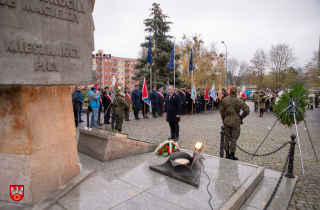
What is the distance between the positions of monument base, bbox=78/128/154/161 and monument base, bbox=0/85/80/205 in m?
1.50

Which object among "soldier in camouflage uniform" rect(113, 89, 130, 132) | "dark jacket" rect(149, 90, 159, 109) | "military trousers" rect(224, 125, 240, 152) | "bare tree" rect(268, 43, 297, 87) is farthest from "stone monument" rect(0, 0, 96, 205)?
"bare tree" rect(268, 43, 297, 87)

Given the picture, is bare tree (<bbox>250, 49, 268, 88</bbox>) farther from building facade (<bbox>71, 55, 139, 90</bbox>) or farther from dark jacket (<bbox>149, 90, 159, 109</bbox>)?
building facade (<bbox>71, 55, 139, 90</bbox>)

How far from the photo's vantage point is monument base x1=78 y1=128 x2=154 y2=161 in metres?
4.79

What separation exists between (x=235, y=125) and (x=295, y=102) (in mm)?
1922

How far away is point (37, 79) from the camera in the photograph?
263 cm

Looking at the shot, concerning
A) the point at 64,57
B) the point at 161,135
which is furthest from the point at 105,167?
the point at 161,135

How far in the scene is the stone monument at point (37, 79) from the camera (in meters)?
2.45

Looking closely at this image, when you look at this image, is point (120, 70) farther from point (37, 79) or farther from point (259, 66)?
point (37, 79)

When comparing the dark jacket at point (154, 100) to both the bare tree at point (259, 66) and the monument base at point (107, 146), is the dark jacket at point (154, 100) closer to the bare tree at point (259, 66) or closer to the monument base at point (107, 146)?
the monument base at point (107, 146)

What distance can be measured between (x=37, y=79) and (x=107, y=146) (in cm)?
255

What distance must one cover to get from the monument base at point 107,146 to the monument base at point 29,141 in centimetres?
150

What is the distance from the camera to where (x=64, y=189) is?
3305 mm

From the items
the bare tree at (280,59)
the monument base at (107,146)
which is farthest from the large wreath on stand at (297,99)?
the bare tree at (280,59)

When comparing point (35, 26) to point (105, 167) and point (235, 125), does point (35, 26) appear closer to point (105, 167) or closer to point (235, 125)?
point (105, 167)
